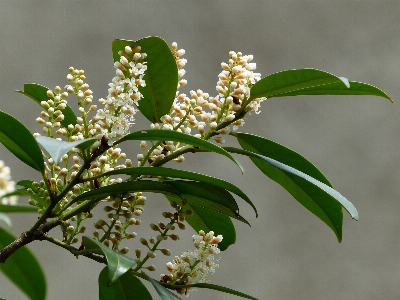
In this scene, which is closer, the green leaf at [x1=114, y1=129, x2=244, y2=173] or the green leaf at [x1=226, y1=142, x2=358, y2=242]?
the green leaf at [x1=114, y1=129, x2=244, y2=173]

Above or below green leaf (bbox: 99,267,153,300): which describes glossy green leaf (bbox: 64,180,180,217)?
above

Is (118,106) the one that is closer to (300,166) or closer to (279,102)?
(300,166)

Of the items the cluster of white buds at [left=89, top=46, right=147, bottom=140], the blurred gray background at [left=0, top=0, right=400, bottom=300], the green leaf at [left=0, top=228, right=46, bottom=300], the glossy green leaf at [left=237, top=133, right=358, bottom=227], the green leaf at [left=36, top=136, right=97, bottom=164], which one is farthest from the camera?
the blurred gray background at [left=0, top=0, right=400, bottom=300]

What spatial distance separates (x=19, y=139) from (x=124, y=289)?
9.5 inches

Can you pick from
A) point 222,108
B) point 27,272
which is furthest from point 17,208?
point 222,108

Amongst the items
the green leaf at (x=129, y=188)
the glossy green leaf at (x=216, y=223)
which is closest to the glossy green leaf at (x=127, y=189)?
the green leaf at (x=129, y=188)

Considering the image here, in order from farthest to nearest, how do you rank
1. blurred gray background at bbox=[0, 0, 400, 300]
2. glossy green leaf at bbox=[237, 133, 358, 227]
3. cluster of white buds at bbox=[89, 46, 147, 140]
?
blurred gray background at bbox=[0, 0, 400, 300], glossy green leaf at bbox=[237, 133, 358, 227], cluster of white buds at bbox=[89, 46, 147, 140]

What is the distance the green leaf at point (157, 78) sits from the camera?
753mm

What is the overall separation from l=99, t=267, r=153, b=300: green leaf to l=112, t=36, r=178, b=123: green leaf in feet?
0.71

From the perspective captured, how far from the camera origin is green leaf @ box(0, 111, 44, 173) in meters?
0.68

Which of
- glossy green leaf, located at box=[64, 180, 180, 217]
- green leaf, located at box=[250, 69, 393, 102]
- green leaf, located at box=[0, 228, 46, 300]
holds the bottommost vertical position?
green leaf, located at box=[0, 228, 46, 300]

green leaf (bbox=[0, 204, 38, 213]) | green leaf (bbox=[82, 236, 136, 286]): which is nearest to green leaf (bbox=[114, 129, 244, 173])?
green leaf (bbox=[82, 236, 136, 286])

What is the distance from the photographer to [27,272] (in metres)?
0.93

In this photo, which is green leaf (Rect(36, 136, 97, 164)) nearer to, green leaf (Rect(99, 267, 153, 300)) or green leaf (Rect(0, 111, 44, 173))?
green leaf (Rect(0, 111, 44, 173))
